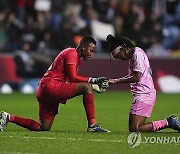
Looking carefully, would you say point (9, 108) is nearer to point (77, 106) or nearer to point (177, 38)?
point (77, 106)

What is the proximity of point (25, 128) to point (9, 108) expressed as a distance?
4.81 m

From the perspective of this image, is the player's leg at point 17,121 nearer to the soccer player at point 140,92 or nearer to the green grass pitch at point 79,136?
the green grass pitch at point 79,136

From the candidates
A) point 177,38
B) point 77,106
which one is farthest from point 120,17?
point 77,106

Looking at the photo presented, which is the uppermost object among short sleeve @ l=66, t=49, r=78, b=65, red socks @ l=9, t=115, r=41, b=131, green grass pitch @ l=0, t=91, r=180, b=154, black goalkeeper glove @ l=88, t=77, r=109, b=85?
short sleeve @ l=66, t=49, r=78, b=65

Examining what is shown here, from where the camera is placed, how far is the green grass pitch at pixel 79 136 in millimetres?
9883

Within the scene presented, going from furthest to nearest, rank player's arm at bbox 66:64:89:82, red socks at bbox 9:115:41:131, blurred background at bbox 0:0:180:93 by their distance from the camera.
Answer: blurred background at bbox 0:0:180:93 < red socks at bbox 9:115:41:131 < player's arm at bbox 66:64:89:82

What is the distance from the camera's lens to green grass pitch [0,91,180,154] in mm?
9883

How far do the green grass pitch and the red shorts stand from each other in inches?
13.6

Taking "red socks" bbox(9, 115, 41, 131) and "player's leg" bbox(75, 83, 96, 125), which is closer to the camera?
"player's leg" bbox(75, 83, 96, 125)

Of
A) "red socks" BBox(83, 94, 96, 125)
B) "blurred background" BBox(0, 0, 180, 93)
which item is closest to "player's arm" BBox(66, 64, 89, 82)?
"red socks" BBox(83, 94, 96, 125)

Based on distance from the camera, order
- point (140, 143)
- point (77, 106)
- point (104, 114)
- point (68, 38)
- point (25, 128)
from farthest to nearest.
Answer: point (68, 38)
point (77, 106)
point (104, 114)
point (25, 128)
point (140, 143)

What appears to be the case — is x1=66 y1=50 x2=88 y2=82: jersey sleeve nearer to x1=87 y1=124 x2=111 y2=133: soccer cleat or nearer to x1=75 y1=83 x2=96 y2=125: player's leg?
x1=75 y1=83 x2=96 y2=125: player's leg

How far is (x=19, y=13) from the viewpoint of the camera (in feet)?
85.2

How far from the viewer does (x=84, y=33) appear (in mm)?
24719
